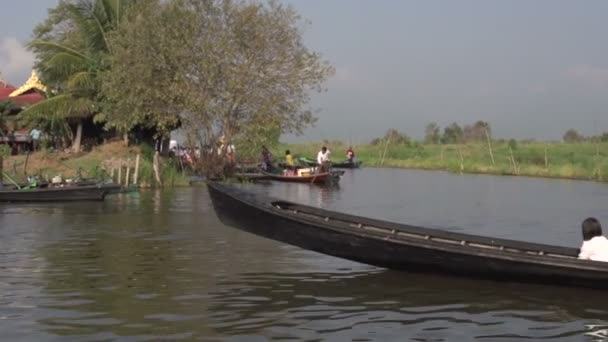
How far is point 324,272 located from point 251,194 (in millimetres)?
1394

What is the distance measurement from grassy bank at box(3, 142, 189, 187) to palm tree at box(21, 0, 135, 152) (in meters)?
1.45

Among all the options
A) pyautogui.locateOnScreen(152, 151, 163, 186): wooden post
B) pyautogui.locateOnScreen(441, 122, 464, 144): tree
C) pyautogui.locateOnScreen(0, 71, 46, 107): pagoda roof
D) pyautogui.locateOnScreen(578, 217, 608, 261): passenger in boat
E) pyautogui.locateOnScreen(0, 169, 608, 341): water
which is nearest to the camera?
pyautogui.locateOnScreen(0, 169, 608, 341): water

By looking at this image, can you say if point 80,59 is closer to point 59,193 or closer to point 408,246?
point 59,193

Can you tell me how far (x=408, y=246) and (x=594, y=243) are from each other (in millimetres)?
2054

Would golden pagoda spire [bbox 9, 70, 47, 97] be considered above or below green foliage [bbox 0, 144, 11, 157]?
above

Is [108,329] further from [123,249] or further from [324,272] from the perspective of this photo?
[123,249]

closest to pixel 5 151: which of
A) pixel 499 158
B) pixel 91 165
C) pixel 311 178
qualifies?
pixel 91 165

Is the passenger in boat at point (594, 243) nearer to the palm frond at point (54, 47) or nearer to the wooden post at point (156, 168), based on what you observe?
the wooden post at point (156, 168)

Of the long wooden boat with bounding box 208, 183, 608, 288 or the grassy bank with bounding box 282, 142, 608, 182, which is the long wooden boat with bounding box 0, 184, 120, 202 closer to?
the long wooden boat with bounding box 208, 183, 608, 288

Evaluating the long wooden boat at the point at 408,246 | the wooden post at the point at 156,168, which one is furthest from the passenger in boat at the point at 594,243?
the wooden post at the point at 156,168

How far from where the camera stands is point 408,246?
9805 mm

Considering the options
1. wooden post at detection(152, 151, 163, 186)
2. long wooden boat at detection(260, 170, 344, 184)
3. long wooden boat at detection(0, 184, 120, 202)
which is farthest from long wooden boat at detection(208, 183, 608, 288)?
long wooden boat at detection(260, 170, 344, 184)

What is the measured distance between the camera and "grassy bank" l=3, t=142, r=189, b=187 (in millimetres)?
26016

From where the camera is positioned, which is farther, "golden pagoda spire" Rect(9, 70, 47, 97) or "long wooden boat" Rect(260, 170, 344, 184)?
"golden pagoda spire" Rect(9, 70, 47, 97)
